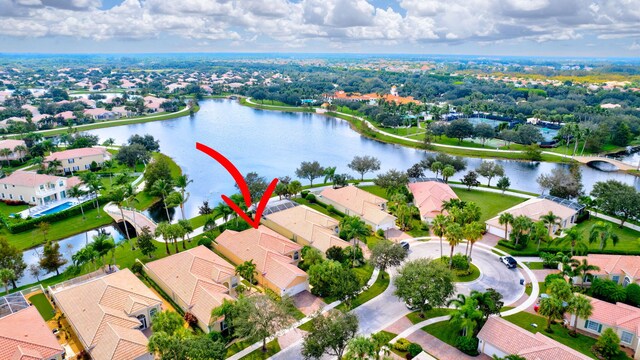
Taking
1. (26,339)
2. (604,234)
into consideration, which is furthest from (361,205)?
(26,339)

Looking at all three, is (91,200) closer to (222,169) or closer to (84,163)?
(84,163)

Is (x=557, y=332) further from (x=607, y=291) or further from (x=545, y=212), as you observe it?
(x=545, y=212)

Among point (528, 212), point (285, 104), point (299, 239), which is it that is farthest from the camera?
point (285, 104)

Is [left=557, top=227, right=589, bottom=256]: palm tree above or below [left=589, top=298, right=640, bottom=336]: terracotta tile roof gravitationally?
above

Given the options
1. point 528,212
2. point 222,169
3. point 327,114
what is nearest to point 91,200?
point 222,169

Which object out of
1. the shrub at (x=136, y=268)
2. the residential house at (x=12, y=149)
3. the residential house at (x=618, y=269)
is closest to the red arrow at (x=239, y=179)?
the shrub at (x=136, y=268)

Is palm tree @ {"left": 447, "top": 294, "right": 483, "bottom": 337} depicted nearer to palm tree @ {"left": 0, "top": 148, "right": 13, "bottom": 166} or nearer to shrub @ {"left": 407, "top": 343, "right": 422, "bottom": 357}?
shrub @ {"left": 407, "top": 343, "right": 422, "bottom": 357}

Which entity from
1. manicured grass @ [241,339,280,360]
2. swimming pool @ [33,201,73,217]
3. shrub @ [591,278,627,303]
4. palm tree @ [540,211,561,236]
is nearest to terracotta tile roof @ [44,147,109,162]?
swimming pool @ [33,201,73,217]

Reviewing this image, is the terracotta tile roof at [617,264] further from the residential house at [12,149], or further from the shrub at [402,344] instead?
the residential house at [12,149]

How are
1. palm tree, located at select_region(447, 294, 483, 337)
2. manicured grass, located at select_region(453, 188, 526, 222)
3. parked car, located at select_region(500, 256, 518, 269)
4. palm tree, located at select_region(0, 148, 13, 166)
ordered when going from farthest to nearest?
palm tree, located at select_region(0, 148, 13, 166), manicured grass, located at select_region(453, 188, 526, 222), parked car, located at select_region(500, 256, 518, 269), palm tree, located at select_region(447, 294, 483, 337)
